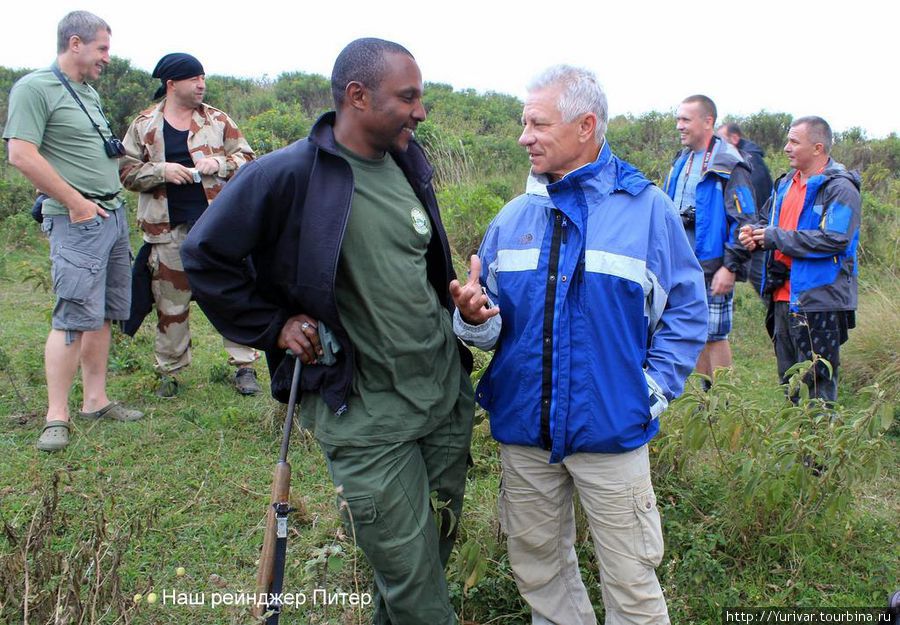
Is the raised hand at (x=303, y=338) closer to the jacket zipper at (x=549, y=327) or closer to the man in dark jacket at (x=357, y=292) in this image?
the man in dark jacket at (x=357, y=292)

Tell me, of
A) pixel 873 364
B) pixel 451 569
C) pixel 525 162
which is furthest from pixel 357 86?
pixel 525 162

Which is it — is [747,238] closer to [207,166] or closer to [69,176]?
[207,166]

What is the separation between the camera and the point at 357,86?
9.05 feet

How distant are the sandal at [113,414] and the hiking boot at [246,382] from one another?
→ 76cm

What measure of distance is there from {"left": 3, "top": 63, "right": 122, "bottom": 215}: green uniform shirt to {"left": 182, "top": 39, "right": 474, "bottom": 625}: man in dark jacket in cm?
267

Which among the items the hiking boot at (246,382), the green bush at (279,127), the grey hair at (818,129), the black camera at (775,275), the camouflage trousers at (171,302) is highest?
the grey hair at (818,129)

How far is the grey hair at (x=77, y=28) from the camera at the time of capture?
4.84 meters

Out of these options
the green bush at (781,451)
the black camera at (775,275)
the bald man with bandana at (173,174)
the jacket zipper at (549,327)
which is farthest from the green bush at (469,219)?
the jacket zipper at (549,327)

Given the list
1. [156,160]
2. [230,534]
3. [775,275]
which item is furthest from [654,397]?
[156,160]

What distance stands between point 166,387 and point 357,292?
141 inches

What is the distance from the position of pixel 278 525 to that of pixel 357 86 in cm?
147

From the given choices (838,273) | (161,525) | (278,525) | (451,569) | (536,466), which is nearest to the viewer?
(278,525)

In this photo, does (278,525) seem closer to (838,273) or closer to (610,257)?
(610,257)

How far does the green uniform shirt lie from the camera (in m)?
4.67
